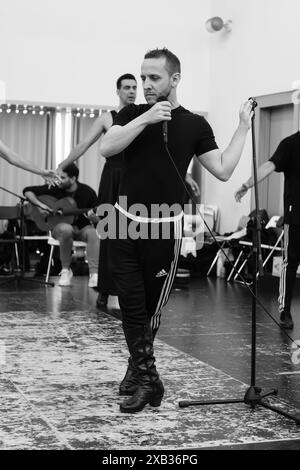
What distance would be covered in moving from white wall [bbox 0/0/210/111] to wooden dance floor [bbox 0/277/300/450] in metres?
4.16

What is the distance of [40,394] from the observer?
13.1 ft

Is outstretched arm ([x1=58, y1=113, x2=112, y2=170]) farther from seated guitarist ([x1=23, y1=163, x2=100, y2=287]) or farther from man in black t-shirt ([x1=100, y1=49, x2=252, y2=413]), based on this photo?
man in black t-shirt ([x1=100, y1=49, x2=252, y2=413])

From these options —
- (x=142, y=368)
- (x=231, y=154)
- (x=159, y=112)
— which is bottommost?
(x=142, y=368)

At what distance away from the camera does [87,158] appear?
1148 centimetres

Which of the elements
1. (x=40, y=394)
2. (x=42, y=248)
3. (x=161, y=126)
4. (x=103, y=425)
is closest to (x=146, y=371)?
(x=103, y=425)

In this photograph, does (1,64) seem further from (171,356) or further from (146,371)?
(146,371)

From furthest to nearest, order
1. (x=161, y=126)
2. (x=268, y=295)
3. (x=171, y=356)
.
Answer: (x=268, y=295)
(x=171, y=356)
(x=161, y=126)

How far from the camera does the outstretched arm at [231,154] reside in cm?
363

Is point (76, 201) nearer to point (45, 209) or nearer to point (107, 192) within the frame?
point (45, 209)

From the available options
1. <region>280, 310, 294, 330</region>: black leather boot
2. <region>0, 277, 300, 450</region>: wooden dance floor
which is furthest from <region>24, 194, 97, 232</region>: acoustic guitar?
<region>280, 310, 294, 330</region>: black leather boot

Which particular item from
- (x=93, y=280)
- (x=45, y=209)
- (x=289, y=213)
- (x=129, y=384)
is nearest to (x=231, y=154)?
(x=129, y=384)

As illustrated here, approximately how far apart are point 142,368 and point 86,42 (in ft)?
26.1

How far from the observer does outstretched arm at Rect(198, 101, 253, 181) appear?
3629 mm

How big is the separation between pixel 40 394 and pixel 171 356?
47.6 inches
